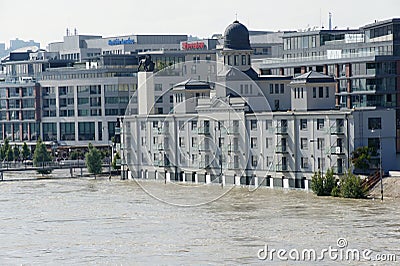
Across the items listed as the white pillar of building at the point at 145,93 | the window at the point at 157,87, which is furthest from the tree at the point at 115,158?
the window at the point at 157,87

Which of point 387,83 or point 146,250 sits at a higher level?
point 387,83

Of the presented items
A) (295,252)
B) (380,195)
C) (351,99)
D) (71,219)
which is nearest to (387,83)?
(351,99)

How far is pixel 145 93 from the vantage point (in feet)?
361

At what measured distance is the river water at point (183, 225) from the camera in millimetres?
51781

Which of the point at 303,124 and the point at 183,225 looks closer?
the point at 183,225

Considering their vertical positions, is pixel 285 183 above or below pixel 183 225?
above

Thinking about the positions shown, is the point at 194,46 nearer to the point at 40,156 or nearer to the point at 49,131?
the point at 49,131

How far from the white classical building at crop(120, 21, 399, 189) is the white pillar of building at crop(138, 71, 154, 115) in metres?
0.59

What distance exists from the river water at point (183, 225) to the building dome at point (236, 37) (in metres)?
16.5

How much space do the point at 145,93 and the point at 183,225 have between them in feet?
162

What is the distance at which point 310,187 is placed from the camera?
7812 centimetres

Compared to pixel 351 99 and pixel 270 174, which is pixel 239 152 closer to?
pixel 270 174

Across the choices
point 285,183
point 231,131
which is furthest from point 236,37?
point 285,183

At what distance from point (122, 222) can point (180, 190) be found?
19862mm
